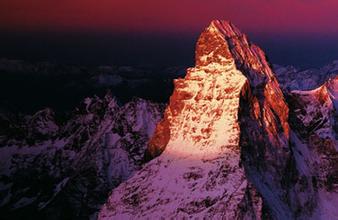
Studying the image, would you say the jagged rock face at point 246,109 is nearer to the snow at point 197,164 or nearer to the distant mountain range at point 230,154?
the distant mountain range at point 230,154

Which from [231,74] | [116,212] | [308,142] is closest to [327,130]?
[308,142]

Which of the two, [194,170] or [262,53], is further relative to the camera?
[262,53]

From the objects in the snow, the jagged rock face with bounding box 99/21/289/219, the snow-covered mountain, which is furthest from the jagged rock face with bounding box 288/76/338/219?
the snow

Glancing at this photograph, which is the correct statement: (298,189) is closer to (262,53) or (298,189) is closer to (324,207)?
(324,207)

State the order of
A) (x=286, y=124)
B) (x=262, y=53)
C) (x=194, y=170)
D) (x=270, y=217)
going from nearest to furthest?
(x=270, y=217) < (x=194, y=170) < (x=286, y=124) < (x=262, y=53)

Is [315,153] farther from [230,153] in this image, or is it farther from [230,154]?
[230,154]

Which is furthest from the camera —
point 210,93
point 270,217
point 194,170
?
point 210,93

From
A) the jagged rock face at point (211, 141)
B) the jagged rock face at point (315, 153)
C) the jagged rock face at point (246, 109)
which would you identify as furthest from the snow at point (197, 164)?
the jagged rock face at point (315, 153)

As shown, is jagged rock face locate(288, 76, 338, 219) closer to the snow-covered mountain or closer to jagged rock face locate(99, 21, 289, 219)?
the snow-covered mountain
